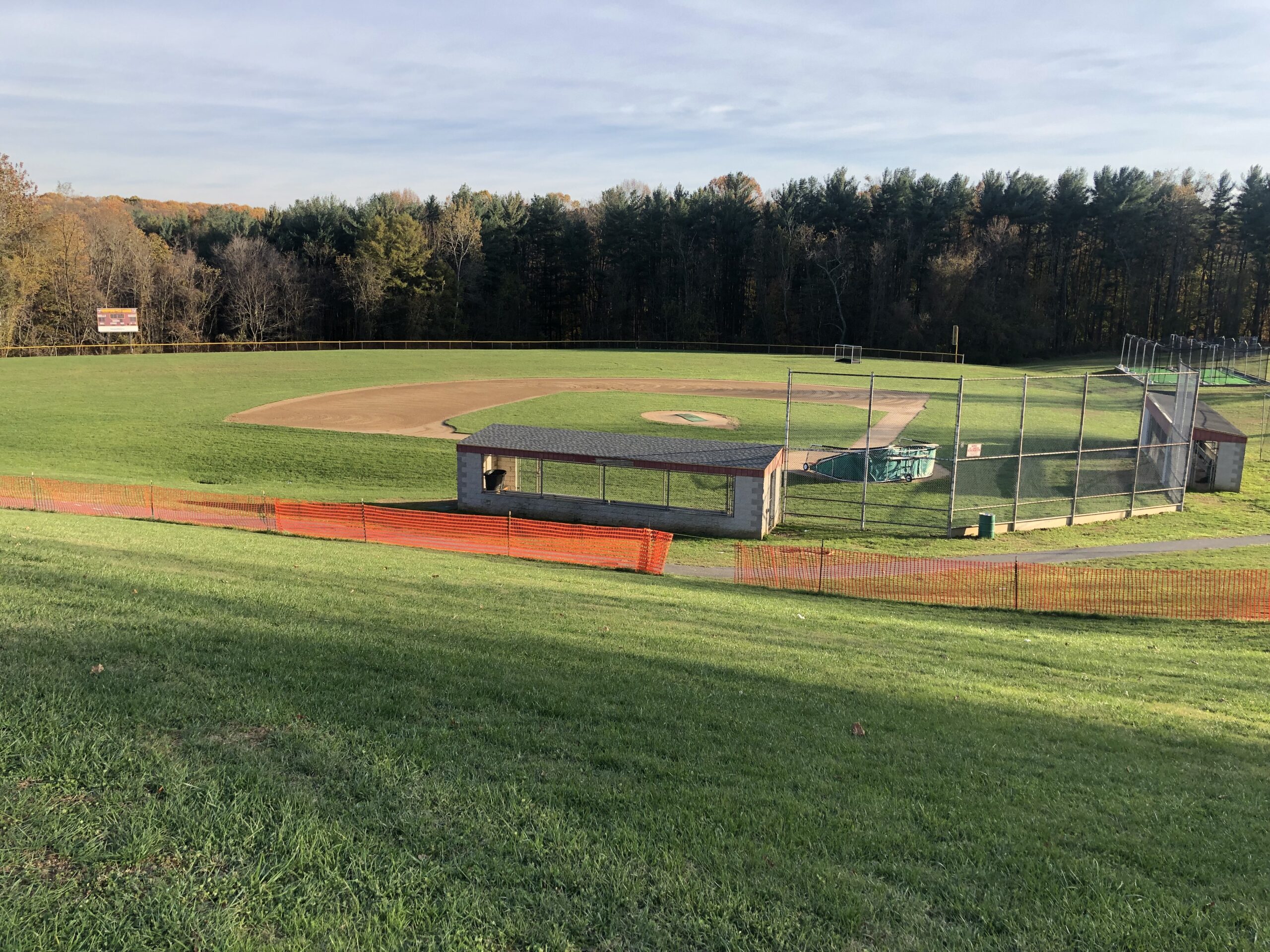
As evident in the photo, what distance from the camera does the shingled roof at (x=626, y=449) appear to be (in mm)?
24828

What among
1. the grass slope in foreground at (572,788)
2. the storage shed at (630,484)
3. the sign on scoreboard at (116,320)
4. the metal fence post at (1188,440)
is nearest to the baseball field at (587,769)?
the grass slope in foreground at (572,788)

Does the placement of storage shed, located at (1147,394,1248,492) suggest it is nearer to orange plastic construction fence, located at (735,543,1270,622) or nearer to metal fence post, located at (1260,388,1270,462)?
metal fence post, located at (1260,388,1270,462)

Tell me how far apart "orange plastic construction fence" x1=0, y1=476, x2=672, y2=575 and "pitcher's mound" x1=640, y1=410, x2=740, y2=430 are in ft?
45.9

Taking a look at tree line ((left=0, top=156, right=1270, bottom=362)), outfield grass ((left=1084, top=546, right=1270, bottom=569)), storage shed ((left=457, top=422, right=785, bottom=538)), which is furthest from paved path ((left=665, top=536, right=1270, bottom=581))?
tree line ((left=0, top=156, right=1270, bottom=362))

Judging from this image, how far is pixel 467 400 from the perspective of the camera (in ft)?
151

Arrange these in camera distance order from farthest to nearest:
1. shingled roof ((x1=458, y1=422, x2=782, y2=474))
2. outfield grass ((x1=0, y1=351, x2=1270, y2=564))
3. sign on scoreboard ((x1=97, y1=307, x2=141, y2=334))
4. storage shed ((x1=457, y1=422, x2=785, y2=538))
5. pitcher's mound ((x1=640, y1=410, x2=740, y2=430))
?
sign on scoreboard ((x1=97, y1=307, x2=141, y2=334))
pitcher's mound ((x1=640, y1=410, x2=740, y2=430))
outfield grass ((x1=0, y1=351, x2=1270, y2=564))
shingled roof ((x1=458, y1=422, x2=782, y2=474))
storage shed ((x1=457, y1=422, x2=785, y2=538))

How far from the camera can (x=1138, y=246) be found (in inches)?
3393

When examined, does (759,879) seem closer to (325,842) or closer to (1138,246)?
(325,842)

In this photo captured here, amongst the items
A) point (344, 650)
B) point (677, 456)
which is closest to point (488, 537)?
point (677, 456)

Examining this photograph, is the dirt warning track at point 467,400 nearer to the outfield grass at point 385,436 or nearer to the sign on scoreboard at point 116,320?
the outfield grass at point 385,436

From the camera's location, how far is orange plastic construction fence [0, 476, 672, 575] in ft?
70.3

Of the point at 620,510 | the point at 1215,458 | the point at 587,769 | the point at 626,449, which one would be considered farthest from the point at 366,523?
the point at 1215,458

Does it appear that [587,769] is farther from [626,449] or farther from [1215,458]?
[1215,458]

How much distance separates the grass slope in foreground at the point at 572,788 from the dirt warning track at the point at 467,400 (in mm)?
26450
